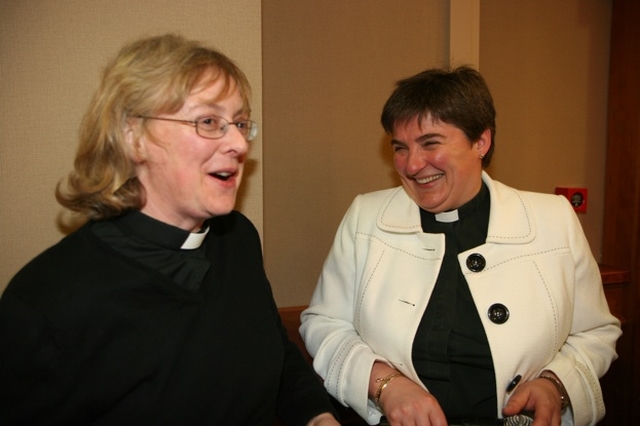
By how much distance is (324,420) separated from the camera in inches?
54.2

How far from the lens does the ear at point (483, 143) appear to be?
1.78m

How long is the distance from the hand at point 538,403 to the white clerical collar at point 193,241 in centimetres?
101

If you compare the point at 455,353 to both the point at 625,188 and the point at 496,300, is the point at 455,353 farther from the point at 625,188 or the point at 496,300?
the point at 625,188

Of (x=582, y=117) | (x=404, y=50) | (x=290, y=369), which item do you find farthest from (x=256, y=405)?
(x=582, y=117)

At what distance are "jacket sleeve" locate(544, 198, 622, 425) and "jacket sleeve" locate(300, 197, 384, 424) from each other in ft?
2.02

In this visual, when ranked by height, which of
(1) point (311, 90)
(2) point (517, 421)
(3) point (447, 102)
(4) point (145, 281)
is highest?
(1) point (311, 90)

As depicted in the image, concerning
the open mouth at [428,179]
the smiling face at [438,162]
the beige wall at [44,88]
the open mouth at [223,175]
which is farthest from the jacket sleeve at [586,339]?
the beige wall at [44,88]

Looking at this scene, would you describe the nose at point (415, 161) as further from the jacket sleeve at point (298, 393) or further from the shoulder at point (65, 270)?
the shoulder at point (65, 270)

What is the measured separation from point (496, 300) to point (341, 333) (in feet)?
1.73

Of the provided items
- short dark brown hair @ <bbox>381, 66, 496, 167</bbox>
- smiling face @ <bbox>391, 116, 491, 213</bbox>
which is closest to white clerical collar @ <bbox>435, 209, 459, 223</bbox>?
smiling face @ <bbox>391, 116, 491, 213</bbox>

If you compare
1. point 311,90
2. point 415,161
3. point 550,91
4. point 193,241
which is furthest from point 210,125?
point 550,91

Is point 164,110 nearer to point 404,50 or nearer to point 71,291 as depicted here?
point 71,291

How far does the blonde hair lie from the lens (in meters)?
1.17

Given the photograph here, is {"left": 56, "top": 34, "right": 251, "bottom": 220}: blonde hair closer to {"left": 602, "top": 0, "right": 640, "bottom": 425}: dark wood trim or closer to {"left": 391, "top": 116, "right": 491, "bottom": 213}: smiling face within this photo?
{"left": 391, "top": 116, "right": 491, "bottom": 213}: smiling face
